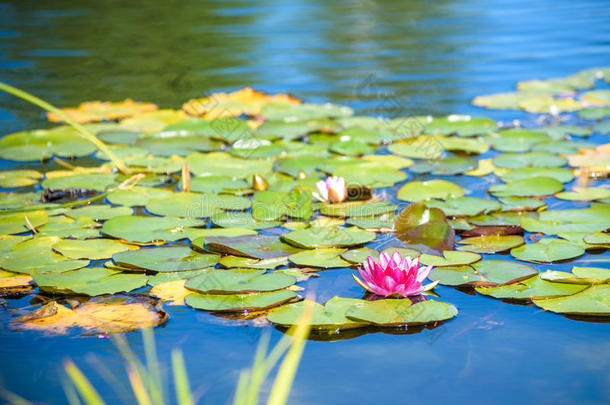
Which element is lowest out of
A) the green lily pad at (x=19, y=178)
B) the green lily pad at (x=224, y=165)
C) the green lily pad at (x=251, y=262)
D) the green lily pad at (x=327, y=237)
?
the green lily pad at (x=251, y=262)

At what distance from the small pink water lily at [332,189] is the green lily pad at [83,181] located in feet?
3.63

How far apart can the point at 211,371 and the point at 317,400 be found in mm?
326

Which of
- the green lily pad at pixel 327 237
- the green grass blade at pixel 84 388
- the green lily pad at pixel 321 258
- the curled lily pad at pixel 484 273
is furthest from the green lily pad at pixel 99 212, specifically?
the curled lily pad at pixel 484 273

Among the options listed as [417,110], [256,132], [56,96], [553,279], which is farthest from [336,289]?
[56,96]

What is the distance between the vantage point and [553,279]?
2125 millimetres

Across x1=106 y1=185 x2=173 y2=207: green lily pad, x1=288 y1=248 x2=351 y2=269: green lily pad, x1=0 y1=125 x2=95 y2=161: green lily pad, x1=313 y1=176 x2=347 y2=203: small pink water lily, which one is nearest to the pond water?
x1=288 y1=248 x2=351 y2=269: green lily pad

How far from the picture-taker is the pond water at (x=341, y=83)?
5.57 ft

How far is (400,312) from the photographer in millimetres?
1968

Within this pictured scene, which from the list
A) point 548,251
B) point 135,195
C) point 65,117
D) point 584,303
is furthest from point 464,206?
point 65,117

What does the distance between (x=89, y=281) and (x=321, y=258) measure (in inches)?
32.5

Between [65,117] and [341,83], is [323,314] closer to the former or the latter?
[65,117]

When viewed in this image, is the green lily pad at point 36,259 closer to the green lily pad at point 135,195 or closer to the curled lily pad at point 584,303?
the green lily pad at point 135,195

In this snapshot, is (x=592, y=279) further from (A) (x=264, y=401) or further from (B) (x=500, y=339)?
(A) (x=264, y=401)

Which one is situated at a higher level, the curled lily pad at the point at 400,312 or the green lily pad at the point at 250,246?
the green lily pad at the point at 250,246
